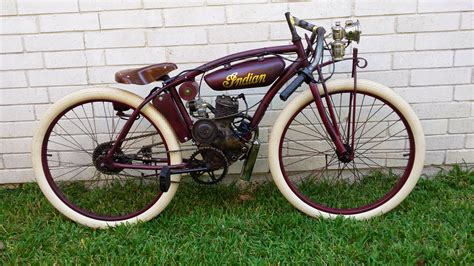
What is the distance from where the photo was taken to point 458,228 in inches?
118

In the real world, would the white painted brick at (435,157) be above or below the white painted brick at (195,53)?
below

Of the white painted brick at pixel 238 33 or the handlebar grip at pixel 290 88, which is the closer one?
the handlebar grip at pixel 290 88

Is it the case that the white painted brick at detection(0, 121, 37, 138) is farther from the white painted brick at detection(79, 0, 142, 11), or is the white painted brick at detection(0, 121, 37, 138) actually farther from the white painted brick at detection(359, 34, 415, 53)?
the white painted brick at detection(359, 34, 415, 53)

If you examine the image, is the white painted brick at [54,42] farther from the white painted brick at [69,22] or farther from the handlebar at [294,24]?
the handlebar at [294,24]

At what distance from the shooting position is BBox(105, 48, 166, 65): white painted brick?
3366mm

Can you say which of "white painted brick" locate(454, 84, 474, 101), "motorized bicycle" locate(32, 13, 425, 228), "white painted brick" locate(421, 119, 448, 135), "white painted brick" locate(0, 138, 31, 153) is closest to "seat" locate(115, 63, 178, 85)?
"motorized bicycle" locate(32, 13, 425, 228)

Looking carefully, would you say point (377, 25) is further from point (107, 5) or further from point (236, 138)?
point (107, 5)

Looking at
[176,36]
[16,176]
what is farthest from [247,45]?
[16,176]

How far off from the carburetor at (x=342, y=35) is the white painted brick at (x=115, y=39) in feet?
4.11

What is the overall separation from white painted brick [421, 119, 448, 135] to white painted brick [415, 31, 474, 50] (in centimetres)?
52

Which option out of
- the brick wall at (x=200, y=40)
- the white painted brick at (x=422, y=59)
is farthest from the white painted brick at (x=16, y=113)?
the white painted brick at (x=422, y=59)

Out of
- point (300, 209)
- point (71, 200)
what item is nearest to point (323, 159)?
point (300, 209)

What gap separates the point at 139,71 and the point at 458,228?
207 centimetres

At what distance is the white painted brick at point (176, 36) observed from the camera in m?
3.32
